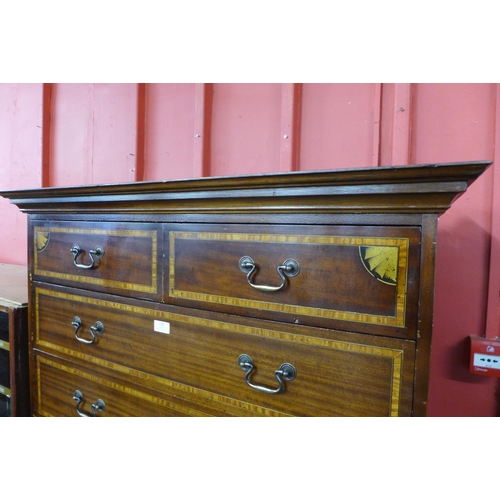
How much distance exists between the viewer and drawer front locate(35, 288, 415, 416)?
662mm

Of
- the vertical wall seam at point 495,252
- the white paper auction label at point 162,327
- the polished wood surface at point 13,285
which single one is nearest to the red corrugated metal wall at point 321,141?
the vertical wall seam at point 495,252

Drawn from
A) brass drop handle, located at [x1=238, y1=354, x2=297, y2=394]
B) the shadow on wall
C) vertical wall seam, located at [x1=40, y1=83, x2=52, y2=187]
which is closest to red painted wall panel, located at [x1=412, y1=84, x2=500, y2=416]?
the shadow on wall

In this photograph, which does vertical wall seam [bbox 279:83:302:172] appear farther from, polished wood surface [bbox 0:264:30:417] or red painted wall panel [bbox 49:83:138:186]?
polished wood surface [bbox 0:264:30:417]

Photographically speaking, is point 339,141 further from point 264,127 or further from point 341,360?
point 341,360

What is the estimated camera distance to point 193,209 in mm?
803

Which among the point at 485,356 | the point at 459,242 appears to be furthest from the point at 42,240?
the point at 485,356

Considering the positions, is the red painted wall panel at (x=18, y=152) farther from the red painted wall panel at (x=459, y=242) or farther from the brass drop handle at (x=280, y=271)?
the red painted wall panel at (x=459, y=242)

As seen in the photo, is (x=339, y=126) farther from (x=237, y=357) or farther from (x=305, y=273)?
(x=237, y=357)

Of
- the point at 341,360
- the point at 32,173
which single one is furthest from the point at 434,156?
the point at 32,173

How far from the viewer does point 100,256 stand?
0.95m

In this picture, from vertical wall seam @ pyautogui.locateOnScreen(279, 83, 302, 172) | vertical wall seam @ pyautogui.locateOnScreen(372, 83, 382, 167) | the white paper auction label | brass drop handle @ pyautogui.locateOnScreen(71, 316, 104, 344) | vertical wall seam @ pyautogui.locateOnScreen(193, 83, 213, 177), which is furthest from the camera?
vertical wall seam @ pyautogui.locateOnScreen(193, 83, 213, 177)

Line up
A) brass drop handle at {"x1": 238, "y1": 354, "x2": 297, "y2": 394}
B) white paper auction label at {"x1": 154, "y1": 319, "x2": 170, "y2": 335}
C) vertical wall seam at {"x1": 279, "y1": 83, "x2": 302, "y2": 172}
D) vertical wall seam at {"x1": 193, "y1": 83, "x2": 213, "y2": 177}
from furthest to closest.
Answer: vertical wall seam at {"x1": 193, "y1": 83, "x2": 213, "y2": 177} → vertical wall seam at {"x1": 279, "y1": 83, "x2": 302, "y2": 172} → white paper auction label at {"x1": 154, "y1": 319, "x2": 170, "y2": 335} → brass drop handle at {"x1": 238, "y1": 354, "x2": 297, "y2": 394}

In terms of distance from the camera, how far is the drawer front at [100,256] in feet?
2.90

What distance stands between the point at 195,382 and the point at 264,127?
104cm
